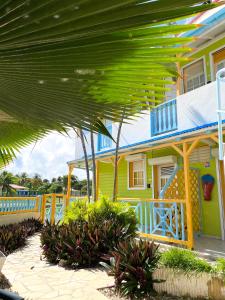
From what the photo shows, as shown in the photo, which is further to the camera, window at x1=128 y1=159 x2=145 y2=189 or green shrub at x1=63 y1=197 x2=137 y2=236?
window at x1=128 y1=159 x2=145 y2=189

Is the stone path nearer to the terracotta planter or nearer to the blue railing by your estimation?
the terracotta planter

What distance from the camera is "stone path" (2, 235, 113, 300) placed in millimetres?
4051

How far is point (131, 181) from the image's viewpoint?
41.5ft

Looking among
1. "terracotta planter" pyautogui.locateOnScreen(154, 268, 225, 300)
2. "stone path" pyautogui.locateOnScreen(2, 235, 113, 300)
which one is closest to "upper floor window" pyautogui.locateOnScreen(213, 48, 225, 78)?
"terracotta planter" pyautogui.locateOnScreen(154, 268, 225, 300)

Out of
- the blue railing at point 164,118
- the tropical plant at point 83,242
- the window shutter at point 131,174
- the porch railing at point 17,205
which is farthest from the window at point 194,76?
the porch railing at point 17,205

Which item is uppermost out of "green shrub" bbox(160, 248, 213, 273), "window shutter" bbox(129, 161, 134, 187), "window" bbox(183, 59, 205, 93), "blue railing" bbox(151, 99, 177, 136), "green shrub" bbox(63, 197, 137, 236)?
"window" bbox(183, 59, 205, 93)

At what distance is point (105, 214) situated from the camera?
7.19 metres

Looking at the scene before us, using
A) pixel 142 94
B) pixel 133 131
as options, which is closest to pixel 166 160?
pixel 133 131

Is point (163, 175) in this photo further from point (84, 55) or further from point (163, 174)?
point (84, 55)

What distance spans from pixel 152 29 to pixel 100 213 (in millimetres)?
6691

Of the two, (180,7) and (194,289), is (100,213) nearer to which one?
(194,289)

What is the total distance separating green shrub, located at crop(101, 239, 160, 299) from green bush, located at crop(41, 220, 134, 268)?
119 centimetres

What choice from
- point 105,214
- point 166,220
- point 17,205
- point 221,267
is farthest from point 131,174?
point 221,267

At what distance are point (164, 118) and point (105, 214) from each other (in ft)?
14.4
